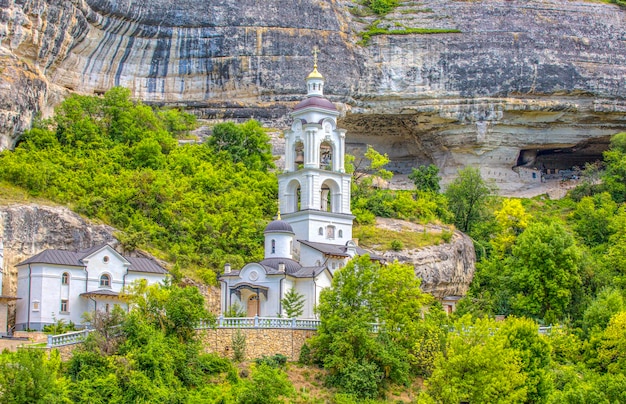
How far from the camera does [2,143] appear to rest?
69.9 m

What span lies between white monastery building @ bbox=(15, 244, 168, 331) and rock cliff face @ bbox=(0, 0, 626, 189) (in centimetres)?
2129

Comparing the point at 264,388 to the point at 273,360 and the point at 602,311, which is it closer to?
the point at 273,360

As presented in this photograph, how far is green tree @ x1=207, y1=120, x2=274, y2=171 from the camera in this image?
80.2 m

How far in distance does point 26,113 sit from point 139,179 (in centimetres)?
717

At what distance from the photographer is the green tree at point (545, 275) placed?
218 feet

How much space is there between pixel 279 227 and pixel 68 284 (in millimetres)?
9866

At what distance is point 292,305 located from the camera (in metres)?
59.3

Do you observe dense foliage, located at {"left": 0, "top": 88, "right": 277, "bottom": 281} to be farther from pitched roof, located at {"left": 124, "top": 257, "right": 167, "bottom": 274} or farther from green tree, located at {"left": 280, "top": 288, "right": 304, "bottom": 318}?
green tree, located at {"left": 280, "top": 288, "right": 304, "bottom": 318}

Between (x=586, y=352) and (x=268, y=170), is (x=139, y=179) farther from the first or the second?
(x=586, y=352)

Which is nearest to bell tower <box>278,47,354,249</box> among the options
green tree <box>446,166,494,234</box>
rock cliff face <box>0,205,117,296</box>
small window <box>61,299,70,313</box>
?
rock cliff face <box>0,205,117,296</box>

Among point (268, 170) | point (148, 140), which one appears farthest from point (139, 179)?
point (268, 170)

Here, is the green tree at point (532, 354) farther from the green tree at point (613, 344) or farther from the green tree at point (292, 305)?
the green tree at point (292, 305)

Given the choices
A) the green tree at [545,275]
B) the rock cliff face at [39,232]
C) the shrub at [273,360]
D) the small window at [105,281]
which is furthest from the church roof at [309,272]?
the green tree at [545,275]

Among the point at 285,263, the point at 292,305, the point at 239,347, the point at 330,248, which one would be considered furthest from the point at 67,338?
the point at 330,248
